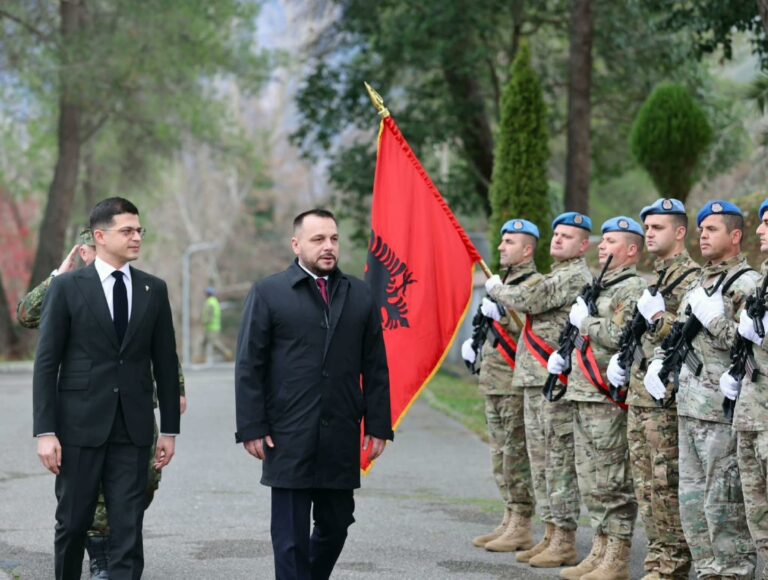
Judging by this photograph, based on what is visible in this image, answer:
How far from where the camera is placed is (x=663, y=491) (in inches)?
Result: 303

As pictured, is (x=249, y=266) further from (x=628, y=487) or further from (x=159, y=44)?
(x=628, y=487)

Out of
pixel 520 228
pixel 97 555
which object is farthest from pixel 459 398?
pixel 97 555

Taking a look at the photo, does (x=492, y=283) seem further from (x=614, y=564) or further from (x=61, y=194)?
(x=61, y=194)

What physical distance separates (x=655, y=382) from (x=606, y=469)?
1.12 metres

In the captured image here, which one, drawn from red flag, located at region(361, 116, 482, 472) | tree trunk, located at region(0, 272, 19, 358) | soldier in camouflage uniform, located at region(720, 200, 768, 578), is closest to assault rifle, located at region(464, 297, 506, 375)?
red flag, located at region(361, 116, 482, 472)

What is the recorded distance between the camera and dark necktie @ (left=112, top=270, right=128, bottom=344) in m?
6.89

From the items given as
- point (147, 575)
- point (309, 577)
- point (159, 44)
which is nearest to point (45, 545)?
point (147, 575)

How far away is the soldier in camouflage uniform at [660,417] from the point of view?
7.66 meters

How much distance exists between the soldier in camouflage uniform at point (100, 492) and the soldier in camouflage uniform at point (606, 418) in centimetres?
241

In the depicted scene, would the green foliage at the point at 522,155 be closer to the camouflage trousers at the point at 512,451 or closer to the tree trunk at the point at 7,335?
the camouflage trousers at the point at 512,451

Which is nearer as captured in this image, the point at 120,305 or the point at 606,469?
the point at 120,305

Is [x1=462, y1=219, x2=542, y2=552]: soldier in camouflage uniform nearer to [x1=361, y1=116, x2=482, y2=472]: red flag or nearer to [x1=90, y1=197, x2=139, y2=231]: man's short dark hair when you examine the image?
[x1=361, y1=116, x2=482, y2=472]: red flag

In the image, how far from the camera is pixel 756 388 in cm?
662

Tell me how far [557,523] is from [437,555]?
80cm
